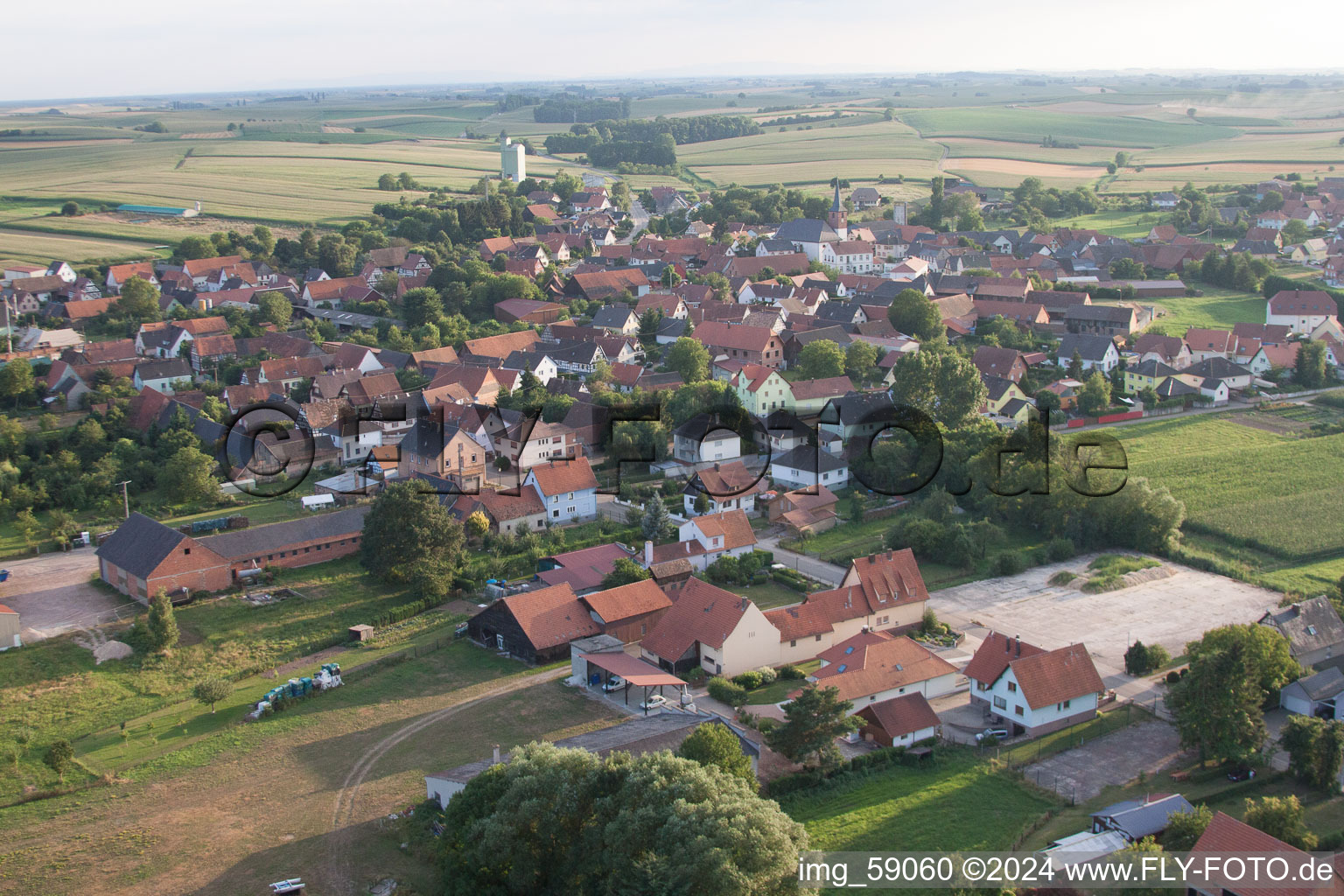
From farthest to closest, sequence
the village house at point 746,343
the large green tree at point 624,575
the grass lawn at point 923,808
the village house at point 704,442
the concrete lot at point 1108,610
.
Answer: the village house at point 746,343 → the village house at point 704,442 → the large green tree at point 624,575 → the concrete lot at point 1108,610 → the grass lawn at point 923,808

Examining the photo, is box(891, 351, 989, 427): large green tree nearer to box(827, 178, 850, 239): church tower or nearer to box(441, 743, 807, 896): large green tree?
box(441, 743, 807, 896): large green tree

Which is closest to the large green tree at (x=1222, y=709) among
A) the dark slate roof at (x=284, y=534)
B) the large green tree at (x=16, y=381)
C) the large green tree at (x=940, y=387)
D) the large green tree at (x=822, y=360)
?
the large green tree at (x=940, y=387)

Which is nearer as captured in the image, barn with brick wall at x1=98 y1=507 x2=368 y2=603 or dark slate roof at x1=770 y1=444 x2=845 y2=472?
barn with brick wall at x1=98 y1=507 x2=368 y2=603

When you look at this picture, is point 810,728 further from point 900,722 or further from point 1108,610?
point 1108,610

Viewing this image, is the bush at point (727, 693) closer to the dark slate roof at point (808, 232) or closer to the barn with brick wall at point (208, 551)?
the barn with brick wall at point (208, 551)

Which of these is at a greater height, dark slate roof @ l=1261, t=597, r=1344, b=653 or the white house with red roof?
the white house with red roof

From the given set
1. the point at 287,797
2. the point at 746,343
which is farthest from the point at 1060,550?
the point at 287,797

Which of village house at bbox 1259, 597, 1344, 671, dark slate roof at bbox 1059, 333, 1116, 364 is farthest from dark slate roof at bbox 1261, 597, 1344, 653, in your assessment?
dark slate roof at bbox 1059, 333, 1116, 364

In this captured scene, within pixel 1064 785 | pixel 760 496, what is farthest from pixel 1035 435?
pixel 1064 785
